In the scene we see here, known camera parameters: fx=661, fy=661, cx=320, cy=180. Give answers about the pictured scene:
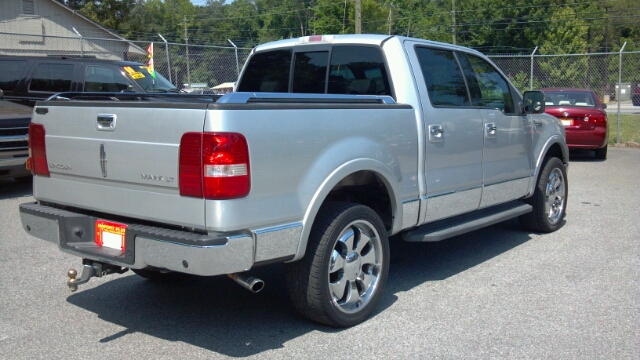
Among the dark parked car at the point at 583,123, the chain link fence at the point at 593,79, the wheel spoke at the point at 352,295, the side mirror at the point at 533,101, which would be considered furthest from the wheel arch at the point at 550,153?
the chain link fence at the point at 593,79

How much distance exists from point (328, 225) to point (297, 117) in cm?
73

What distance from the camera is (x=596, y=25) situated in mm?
60625

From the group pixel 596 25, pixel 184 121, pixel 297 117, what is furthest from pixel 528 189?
pixel 596 25

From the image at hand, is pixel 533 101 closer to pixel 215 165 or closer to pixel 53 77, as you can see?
pixel 215 165

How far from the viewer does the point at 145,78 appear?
1169 cm

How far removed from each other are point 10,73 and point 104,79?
5.00 ft

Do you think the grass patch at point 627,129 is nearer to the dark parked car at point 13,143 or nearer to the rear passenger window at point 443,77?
the rear passenger window at point 443,77

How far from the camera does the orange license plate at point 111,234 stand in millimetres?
3979

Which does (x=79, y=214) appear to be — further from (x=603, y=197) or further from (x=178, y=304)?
(x=603, y=197)

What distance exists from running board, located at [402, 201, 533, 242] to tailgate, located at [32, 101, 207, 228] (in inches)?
84.0

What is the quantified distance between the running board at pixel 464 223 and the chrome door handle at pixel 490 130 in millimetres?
716

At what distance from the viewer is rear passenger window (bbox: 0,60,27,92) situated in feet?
36.2

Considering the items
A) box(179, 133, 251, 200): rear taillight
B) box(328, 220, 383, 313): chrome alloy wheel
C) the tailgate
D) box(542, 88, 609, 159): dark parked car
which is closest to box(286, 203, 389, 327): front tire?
box(328, 220, 383, 313): chrome alloy wheel

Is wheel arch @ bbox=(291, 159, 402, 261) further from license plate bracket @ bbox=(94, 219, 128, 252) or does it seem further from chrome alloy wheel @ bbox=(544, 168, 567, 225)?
chrome alloy wheel @ bbox=(544, 168, 567, 225)
